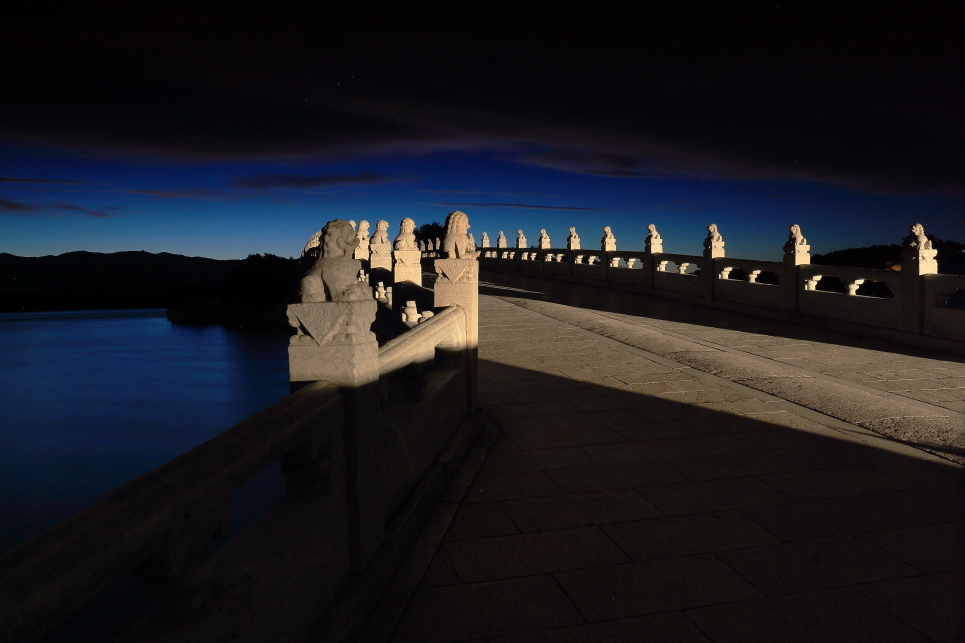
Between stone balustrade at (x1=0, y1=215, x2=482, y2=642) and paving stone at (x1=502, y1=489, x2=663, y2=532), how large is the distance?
63 centimetres

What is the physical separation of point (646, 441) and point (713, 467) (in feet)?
2.59

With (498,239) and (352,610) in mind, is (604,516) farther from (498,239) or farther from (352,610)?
(498,239)

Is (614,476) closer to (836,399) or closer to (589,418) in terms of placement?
(589,418)

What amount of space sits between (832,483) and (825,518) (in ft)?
2.26

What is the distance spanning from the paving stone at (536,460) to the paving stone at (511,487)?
0.13m

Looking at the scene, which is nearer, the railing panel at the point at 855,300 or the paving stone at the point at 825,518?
the paving stone at the point at 825,518

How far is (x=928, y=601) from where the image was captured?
3.04 meters

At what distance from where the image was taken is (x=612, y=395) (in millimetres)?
7414

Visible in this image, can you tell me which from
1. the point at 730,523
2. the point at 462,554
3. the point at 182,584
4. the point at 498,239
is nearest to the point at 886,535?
the point at 730,523

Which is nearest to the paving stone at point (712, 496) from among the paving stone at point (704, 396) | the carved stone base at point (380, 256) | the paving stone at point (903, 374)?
the paving stone at point (704, 396)

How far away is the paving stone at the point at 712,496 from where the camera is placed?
4230mm

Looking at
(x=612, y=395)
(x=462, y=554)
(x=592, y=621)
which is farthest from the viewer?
(x=612, y=395)

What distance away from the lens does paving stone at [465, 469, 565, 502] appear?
4465 mm

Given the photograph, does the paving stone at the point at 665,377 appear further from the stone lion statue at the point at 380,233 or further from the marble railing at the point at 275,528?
the stone lion statue at the point at 380,233
